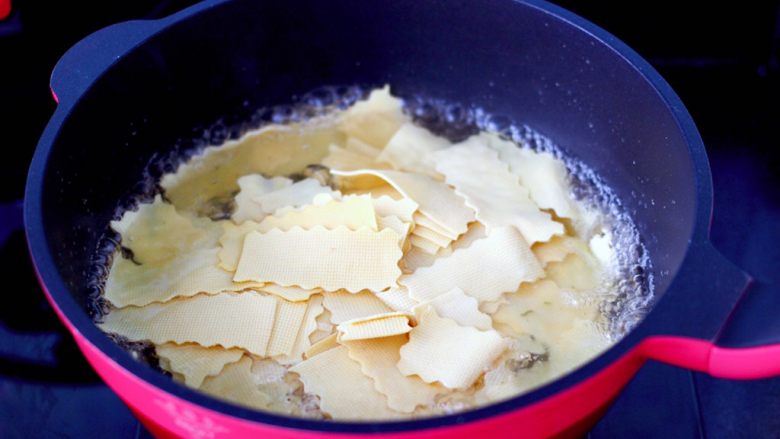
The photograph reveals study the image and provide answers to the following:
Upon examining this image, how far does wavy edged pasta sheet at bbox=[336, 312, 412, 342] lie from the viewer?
2.49ft

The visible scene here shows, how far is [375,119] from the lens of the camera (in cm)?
104

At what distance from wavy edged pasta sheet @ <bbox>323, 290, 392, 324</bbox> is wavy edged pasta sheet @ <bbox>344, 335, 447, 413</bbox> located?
5 cm

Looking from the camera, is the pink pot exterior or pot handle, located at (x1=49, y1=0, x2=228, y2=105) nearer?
the pink pot exterior

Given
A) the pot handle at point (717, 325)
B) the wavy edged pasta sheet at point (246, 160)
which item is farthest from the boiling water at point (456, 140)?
the pot handle at point (717, 325)

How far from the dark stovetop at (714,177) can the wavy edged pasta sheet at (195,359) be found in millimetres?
148

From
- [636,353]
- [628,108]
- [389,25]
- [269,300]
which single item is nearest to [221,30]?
[389,25]

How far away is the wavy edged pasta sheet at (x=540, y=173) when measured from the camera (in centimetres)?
94

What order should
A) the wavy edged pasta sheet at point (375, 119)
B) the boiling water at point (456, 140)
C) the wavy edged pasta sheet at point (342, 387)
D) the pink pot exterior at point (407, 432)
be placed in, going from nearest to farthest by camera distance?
the pink pot exterior at point (407, 432)
the wavy edged pasta sheet at point (342, 387)
the boiling water at point (456, 140)
the wavy edged pasta sheet at point (375, 119)

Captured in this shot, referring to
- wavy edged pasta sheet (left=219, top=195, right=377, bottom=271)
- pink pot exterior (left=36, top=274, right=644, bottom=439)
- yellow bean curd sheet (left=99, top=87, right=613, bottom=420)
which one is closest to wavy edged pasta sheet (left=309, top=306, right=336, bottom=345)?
yellow bean curd sheet (left=99, top=87, right=613, bottom=420)

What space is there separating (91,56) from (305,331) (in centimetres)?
34

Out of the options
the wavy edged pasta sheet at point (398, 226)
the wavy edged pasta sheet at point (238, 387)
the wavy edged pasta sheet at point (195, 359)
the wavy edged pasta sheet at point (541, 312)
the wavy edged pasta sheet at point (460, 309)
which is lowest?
the wavy edged pasta sheet at point (238, 387)

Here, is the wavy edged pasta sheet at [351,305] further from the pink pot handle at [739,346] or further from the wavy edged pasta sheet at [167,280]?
the pink pot handle at [739,346]

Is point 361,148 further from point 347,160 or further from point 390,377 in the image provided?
point 390,377

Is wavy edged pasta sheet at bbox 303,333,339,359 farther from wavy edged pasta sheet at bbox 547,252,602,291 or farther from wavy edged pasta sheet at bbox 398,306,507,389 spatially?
wavy edged pasta sheet at bbox 547,252,602,291
